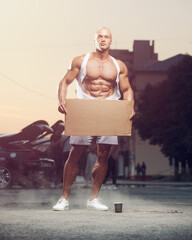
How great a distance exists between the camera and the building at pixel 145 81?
83438mm

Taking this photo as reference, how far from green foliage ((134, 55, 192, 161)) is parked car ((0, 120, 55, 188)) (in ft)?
90.9

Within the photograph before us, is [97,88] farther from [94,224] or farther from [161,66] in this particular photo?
[161,66]

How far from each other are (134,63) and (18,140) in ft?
240

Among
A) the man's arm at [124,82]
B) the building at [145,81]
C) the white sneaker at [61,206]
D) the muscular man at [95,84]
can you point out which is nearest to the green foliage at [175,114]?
the building at [145,81]

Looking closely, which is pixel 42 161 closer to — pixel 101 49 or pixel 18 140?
pixel 18 140

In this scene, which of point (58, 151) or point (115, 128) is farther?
point (58, 151)

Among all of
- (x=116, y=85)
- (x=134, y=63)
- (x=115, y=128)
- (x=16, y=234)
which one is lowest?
(x=16, y=234)

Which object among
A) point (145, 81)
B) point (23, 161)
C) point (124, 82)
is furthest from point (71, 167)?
point (145, 81)

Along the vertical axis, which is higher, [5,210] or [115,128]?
[115,128]

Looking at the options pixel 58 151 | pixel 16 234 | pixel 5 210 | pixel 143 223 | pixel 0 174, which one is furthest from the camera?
pixel 58 151

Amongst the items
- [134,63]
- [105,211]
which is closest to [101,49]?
[105,211]

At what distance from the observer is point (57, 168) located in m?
20.3

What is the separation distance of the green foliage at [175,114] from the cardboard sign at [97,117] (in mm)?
38684

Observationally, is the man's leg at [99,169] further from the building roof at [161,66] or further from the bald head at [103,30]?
the building roof at [161,66]
